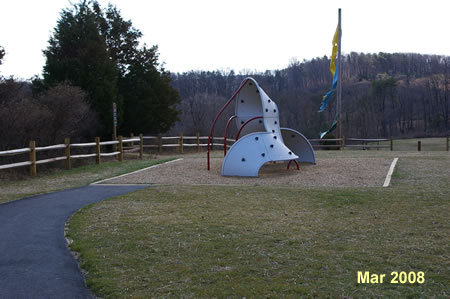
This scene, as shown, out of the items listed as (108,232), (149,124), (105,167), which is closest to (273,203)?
(108,232)

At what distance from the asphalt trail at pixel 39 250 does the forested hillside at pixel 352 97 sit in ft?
139

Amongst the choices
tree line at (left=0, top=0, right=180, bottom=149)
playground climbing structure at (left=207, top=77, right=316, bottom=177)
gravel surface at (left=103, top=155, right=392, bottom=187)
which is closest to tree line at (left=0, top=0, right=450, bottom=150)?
tree line at (left=0, top=0, right=180, bottom=149)

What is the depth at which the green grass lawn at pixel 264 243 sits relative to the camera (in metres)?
4.37

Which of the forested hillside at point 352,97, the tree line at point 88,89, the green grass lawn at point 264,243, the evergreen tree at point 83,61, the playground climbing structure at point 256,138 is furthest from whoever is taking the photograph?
the forested hillside at point 352,97

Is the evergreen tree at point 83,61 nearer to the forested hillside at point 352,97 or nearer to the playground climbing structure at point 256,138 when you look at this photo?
the playground climbing structure at point 256,138

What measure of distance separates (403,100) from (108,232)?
244 feet

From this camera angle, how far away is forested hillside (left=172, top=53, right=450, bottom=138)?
64.8 meters

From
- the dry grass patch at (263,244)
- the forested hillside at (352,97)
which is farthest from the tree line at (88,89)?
the forested hillside at (352,97)

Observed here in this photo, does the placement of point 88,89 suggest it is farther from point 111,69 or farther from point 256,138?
point 256,138

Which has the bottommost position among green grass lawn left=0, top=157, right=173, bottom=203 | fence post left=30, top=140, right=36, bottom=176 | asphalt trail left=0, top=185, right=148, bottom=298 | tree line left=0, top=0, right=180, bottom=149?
asphalt trail left=0, top=185, right=148, bottom=298

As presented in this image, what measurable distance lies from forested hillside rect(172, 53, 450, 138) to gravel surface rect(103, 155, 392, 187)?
117ft

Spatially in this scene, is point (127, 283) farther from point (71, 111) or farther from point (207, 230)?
point (71, 111)

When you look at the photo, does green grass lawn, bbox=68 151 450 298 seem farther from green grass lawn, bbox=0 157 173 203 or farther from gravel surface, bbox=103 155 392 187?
Result: green grass lawn, bbox=0 157 173 203

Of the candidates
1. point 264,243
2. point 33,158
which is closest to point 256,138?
point 33,158
